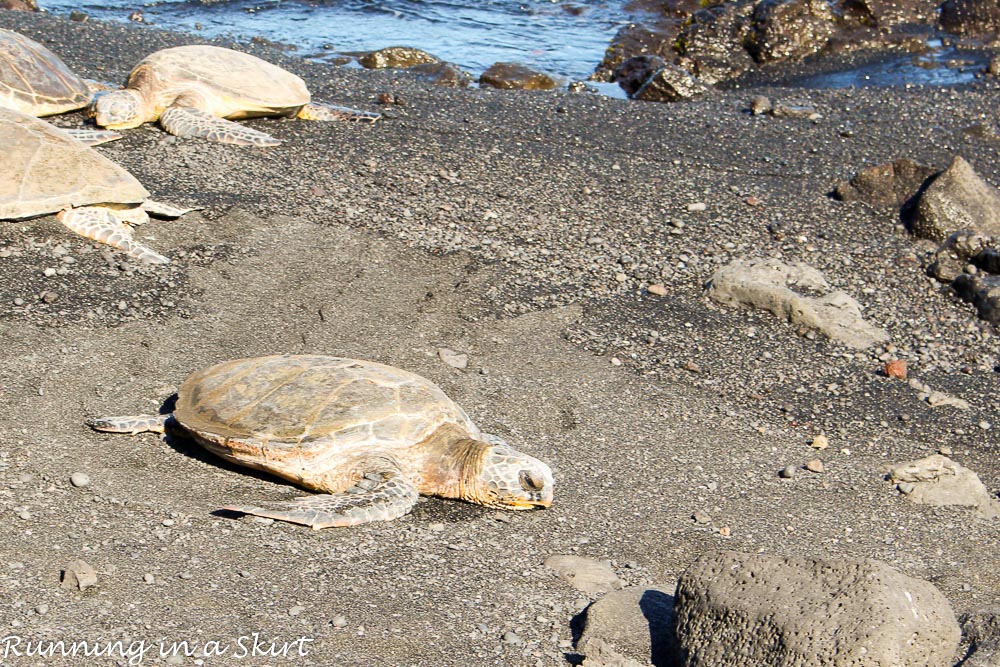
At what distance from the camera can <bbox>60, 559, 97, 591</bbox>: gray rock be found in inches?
133

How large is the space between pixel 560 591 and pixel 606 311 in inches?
103

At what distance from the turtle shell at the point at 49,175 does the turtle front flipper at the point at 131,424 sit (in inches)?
75.1

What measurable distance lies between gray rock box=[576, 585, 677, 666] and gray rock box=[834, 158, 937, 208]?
195 inches

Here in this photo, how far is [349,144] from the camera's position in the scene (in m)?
7.76

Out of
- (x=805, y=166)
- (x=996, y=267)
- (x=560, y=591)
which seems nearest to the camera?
(x=560, y=591)

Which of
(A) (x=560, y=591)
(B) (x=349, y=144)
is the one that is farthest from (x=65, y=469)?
(B) (x=349, y=144)

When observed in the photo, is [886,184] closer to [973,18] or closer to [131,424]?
[131,424]

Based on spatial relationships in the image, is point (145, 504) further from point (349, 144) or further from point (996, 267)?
point (996, 267)

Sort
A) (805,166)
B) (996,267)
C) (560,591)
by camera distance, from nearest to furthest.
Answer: (560,591), (996,267), (805,166)

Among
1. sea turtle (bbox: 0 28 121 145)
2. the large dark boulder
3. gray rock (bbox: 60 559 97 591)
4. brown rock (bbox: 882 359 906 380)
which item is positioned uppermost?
the large dark boulder

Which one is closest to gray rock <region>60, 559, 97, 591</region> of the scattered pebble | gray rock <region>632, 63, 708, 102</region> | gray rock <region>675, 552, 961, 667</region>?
gray rock <region>675, 552, 961, 667</region>

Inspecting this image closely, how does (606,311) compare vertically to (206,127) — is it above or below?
below

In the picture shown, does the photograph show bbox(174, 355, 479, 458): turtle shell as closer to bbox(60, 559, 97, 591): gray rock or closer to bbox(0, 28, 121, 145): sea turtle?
bbox(60, 559, 97, 591): gray rock

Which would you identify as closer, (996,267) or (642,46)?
(996,267)
